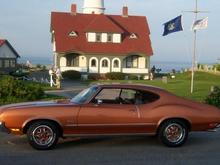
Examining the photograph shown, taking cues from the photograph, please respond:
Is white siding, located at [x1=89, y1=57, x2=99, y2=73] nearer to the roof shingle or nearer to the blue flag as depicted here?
the roof shingle

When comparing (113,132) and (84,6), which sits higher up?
(84,6)

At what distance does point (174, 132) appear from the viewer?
11.0 m

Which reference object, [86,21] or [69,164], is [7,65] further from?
[69,164]

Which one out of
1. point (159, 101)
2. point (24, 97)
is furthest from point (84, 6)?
point (159, 101)

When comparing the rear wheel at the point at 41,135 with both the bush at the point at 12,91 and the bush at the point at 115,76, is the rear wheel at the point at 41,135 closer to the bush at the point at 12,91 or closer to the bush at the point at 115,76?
the bush at the point at 12,91

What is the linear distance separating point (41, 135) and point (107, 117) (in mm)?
1398

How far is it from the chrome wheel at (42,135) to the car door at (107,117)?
2.15 feet

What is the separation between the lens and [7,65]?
194 ft

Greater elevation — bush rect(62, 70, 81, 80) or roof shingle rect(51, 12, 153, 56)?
roof shingle rect(51, 12, 153, 56)

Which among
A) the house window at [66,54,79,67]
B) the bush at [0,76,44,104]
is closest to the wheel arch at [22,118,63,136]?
the bush at [0,76,44,104]

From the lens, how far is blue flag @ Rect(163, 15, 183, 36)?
32.3m

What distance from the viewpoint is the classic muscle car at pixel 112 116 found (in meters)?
10.4

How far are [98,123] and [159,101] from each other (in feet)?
4.77

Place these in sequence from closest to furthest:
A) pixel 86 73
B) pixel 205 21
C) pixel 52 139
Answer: pixel 52 139, pixel 205 21, pixel 86 73
